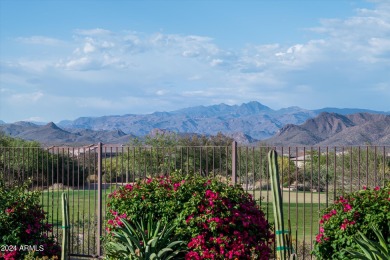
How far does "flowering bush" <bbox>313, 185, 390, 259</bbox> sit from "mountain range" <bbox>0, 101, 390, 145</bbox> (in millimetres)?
7269

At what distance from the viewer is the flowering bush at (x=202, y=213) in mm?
9656

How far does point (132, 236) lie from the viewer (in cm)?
979

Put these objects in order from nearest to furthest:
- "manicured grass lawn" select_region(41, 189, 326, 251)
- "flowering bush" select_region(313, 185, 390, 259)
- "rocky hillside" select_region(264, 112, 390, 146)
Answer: "flowering bush" select_region(313, 185, 390, 259) → "manicured grass lawn" select_region(41, 189, 326, 251) → "rocky hillside" select_region(264, 112, 390, 146)

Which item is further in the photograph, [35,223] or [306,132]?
[306,132]

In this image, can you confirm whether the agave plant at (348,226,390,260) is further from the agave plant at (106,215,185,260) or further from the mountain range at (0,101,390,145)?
the mountain range at (0,101,390,145)

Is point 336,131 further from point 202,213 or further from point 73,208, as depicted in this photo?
point 202,213

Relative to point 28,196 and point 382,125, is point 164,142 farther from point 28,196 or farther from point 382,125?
point 382,125

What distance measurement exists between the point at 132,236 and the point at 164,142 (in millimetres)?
17591

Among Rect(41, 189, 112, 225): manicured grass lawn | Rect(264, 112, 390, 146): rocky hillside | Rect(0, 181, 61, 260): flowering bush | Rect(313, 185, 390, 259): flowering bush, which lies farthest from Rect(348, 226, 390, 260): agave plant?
Rect(264, 112, 390, 146): rocky hillside

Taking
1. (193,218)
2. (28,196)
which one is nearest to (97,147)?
(28,196)

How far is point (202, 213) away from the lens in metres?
9.87

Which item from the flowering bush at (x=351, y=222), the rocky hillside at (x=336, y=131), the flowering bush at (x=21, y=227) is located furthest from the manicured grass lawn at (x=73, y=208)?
the rocky hillside at (x=336, y=131)

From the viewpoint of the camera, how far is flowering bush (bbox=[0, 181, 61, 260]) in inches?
441

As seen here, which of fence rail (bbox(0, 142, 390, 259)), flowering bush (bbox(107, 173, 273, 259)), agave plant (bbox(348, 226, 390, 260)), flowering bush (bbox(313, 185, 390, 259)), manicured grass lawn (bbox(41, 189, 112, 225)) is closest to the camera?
agave plant (bbox(348, 226, 390, 260))
